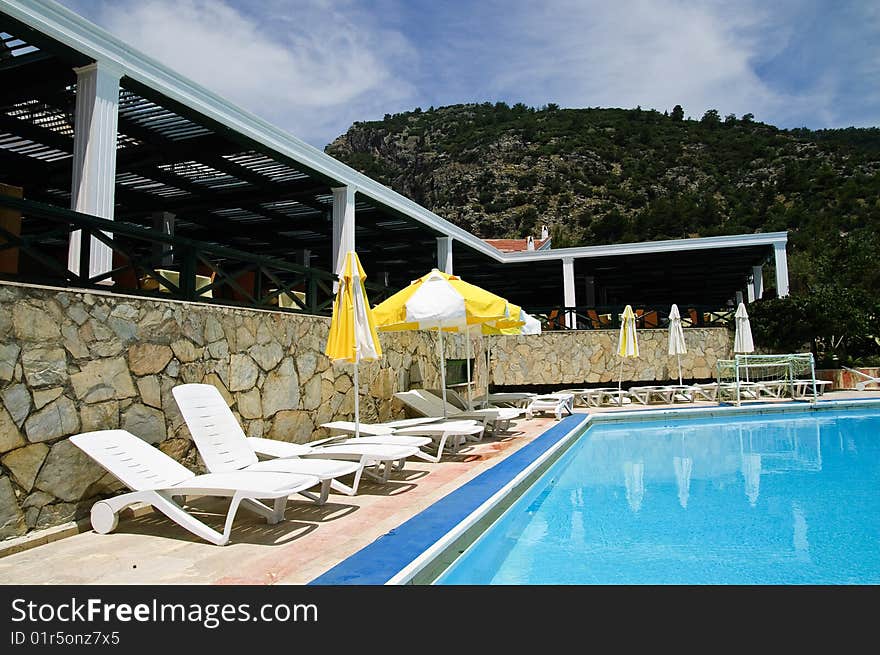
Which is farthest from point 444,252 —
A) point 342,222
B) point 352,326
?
point 352,326

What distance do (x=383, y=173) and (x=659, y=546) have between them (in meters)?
61.8

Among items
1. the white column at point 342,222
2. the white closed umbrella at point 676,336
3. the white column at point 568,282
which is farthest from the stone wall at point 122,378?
the white column at point 568,282

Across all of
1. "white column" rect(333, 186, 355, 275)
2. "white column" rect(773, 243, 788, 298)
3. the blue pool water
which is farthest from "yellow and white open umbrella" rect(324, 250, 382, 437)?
"white column" rect(773, 243, 788, 298)

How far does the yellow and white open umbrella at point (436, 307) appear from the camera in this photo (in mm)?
7234

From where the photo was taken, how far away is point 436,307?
7250 mm

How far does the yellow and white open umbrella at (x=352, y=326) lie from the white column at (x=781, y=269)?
15133 mm

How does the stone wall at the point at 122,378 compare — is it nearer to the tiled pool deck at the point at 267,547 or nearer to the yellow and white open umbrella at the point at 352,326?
the tiled pool deck at the point at 267,547

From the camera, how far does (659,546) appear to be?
428 centimetres

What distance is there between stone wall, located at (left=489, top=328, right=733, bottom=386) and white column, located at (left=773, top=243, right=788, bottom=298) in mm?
2213

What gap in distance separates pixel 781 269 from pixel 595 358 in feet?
19.5

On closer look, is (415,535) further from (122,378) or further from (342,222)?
(342,222)

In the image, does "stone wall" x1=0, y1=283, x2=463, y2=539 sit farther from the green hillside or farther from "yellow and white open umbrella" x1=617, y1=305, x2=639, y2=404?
the green hillside
